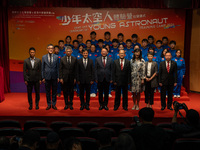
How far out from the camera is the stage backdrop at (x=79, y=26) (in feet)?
25.1

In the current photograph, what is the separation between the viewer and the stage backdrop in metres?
7.66

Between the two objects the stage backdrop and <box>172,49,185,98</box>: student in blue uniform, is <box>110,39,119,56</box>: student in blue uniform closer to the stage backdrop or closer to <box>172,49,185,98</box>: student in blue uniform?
the stage backdrop

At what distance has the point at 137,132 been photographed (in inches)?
88.5

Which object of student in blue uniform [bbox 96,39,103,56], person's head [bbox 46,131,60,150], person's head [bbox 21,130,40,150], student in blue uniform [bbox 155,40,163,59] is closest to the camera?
person's head [bbox 21,130,40,150]

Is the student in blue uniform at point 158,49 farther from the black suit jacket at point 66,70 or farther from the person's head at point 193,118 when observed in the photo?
the person's head at point 193,118

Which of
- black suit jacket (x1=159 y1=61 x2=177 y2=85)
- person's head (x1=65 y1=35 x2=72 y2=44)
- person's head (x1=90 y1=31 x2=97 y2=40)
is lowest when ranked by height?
black suit jacket (x1=159 y1=61 x2=177 y2=85)

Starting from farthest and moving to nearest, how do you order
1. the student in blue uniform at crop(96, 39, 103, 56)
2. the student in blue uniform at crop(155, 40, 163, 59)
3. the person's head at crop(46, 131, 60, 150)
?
the student in blue uniform at crop(155, 40, 163, 59), the student in blue uniform at crop(96, 39, 103, 56), the person's head at crop(46, 131, 60, 150)

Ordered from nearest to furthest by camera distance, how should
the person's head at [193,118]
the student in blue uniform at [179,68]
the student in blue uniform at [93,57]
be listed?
1. the person's head at [193,118]
2. the student in blue uniform at [93,57]
3. the student in blue uniform at [179,68]

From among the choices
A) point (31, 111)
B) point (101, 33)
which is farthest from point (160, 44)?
point (31, 111)

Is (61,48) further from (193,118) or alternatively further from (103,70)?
(193,118)

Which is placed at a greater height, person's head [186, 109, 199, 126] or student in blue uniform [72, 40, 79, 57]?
student in blue uniform [72, 40, 79, 57]

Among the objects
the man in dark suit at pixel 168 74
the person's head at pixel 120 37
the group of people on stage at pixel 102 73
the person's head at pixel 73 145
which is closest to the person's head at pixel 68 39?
the person's head at pixel 120 37

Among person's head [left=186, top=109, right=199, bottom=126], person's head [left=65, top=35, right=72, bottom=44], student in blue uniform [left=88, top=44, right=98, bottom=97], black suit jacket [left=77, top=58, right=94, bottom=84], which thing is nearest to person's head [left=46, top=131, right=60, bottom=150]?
person's head [left=186, top=109, right=199, bottom=126]

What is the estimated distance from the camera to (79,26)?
25.3 feet
